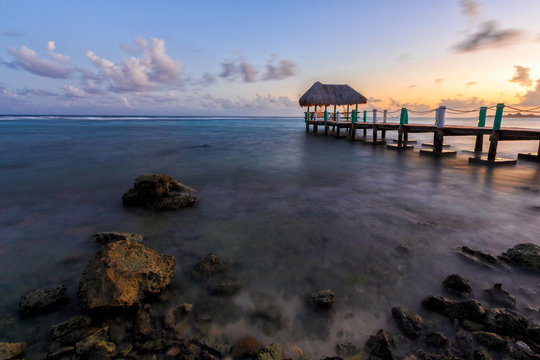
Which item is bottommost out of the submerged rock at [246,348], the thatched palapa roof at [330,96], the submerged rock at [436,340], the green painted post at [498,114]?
the submerged rock at [246,348]

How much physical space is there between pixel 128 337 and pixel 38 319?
971mm

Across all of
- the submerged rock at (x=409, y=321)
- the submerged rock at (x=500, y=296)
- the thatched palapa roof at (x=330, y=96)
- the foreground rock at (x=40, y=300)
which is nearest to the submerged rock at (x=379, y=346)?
the submerged rock at (x=409, y=321)

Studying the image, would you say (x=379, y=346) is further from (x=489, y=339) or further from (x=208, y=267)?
(x=208, y=267)

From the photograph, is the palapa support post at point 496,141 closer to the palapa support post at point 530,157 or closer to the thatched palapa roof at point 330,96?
the palapa support post at point 530,157

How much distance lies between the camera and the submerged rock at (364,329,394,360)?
2063mm

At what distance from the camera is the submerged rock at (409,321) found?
224 centimetres

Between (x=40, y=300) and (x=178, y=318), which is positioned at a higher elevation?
(x=40, y=300)

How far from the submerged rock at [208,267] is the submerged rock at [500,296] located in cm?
283

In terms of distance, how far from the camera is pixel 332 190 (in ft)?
22.7

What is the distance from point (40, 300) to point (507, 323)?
422cm

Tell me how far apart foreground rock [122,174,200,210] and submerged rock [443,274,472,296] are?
15.1 feet

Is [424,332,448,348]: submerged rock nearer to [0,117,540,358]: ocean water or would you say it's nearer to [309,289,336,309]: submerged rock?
[0,117,540,358]: ocean water

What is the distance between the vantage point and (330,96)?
91.2 ft

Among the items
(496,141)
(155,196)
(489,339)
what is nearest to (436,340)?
(489,339)
